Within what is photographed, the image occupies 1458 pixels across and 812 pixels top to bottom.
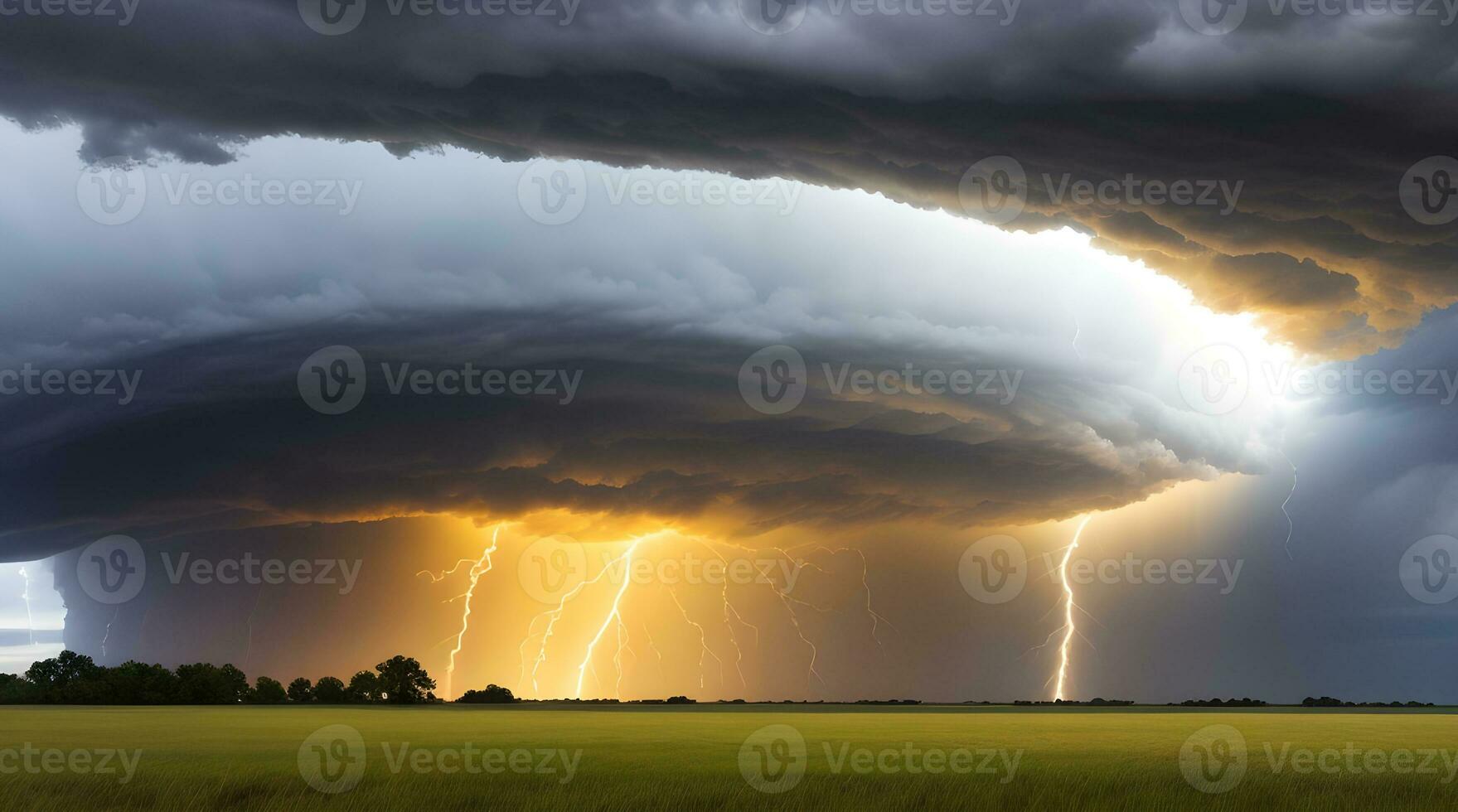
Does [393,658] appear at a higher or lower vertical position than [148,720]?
higher

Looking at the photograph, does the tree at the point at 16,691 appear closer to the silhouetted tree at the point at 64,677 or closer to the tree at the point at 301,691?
the silhouetted tree at the point at 64,677

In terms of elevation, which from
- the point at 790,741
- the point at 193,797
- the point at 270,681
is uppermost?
the point at 270,681

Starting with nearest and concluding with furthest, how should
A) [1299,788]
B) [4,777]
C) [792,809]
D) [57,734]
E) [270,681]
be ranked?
[792,809] < [4,777] < [1299,788] < [57,734] < [270,681]

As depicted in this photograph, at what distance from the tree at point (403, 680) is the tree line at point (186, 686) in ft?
0.35

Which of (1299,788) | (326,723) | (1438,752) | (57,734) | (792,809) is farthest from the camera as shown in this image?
(326,723)

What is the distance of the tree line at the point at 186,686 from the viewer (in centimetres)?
12488

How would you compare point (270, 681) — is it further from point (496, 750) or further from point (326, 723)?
point (496, 750)

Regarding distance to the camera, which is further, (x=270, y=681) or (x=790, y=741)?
(x=270, y=681)

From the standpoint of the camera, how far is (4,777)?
3350 centimetres

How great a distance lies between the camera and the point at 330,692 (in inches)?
5837

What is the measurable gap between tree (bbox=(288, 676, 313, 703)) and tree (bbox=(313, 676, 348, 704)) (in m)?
0.90

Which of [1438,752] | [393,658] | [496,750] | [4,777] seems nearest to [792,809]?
[496,750]

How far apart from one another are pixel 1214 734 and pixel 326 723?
50.3m

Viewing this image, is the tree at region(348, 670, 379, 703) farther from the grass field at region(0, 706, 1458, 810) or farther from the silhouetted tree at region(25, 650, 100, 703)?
the grass field at region(0, 706, 1458, 810)
